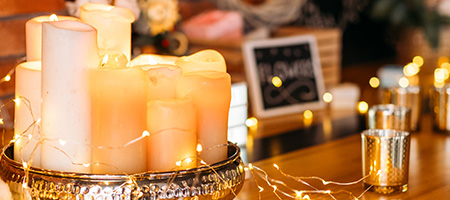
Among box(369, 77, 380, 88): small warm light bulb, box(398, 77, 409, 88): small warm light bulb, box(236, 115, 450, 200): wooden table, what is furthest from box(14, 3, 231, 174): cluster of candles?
box(369, 77, 380, 88): small warm light bulb

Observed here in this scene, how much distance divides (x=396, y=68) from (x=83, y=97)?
149cm

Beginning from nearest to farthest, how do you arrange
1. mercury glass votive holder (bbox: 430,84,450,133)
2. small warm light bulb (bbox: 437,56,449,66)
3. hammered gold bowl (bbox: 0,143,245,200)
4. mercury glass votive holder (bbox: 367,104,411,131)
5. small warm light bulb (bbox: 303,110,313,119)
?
1. hammered gold bowl (bbox: 0,143,245,200)
2. mercury glass votive holder (bbox: 367,104,411,131)
3. mercury glass votive holder (bbox: 430,84,450,133)
4. small warm light bulb (bbox: 303,110,313,119)
5. small warm light bulb (bbox: 437,56,449,66)

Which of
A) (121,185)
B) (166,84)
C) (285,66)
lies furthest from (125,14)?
(285,66)

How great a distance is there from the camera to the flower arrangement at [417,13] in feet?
8.18

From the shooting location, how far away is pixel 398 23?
258 centimetres

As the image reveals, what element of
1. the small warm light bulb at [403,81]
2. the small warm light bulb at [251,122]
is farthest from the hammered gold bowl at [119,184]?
the small warm light bulb at [403,81]

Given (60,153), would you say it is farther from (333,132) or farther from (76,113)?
(333,132)

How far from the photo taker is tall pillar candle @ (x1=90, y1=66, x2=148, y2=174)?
29.6 inches

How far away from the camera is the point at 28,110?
2.73ft

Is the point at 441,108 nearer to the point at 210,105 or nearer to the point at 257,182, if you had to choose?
the point at 257,182

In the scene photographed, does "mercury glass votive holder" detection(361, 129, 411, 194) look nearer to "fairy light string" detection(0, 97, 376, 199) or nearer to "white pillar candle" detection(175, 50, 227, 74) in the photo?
"fairy light string" detection(0, 97, 376, 199)

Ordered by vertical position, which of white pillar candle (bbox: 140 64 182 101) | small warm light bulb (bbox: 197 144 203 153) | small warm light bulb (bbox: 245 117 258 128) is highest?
white pillar candle (bbox: 140 64 182 101)

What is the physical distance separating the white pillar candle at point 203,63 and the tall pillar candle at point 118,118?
0.12 metres

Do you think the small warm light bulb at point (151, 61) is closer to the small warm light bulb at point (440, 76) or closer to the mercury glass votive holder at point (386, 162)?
the mercury glass votive holder at point (386, 162)
